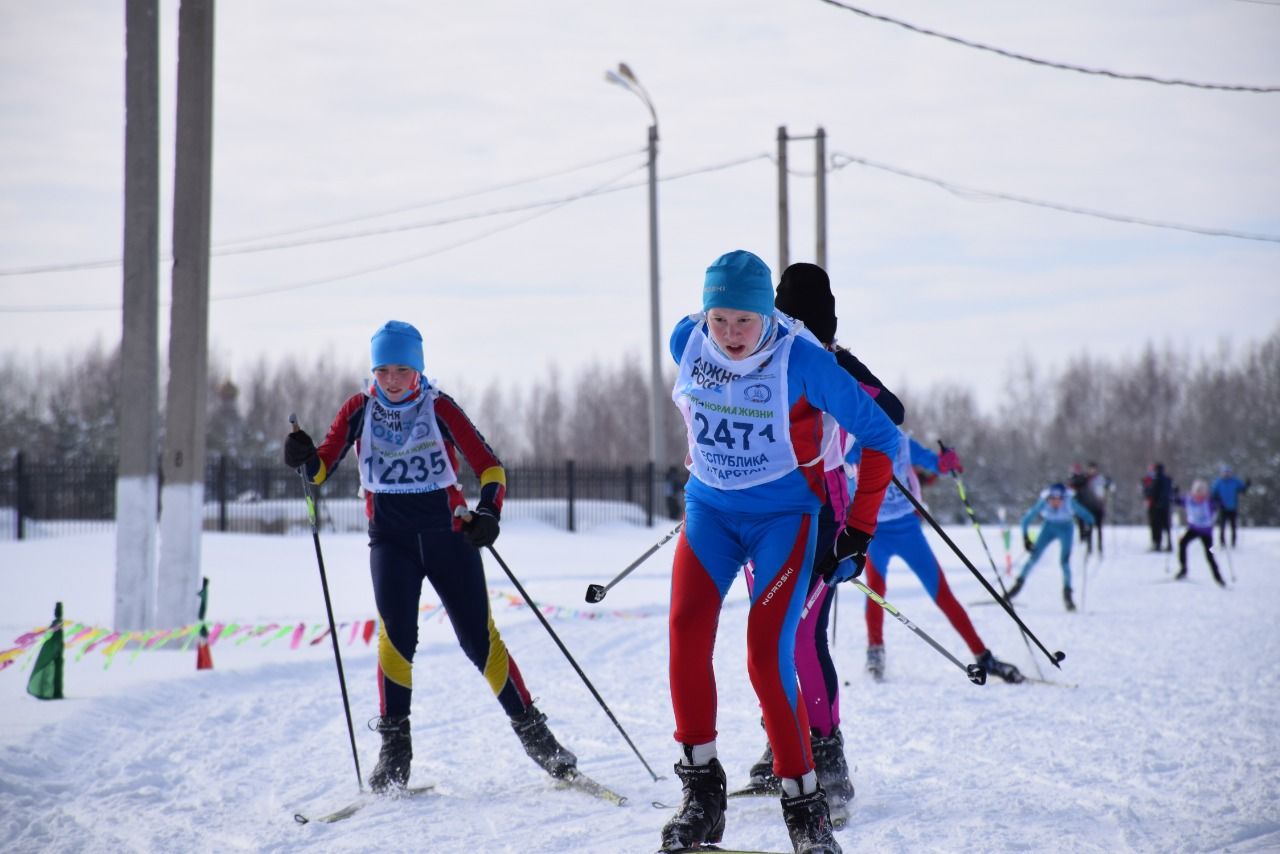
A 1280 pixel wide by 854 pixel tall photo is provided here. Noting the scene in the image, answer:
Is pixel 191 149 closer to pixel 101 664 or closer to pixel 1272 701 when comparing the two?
pixel 101 664

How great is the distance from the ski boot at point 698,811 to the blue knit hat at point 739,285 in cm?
155

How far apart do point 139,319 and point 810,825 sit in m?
7.33

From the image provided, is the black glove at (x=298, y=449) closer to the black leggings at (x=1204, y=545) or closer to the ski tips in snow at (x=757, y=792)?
the ski tips in snow at (x=757, y=792)

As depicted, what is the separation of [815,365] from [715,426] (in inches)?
15.7

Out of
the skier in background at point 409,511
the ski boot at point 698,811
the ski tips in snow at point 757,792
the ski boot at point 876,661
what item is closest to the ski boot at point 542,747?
the skier in background at point 409,511

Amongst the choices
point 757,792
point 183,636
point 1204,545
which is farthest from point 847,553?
point 1204,545

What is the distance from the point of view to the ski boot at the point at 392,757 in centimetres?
502

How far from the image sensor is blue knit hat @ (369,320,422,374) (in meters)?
5.13

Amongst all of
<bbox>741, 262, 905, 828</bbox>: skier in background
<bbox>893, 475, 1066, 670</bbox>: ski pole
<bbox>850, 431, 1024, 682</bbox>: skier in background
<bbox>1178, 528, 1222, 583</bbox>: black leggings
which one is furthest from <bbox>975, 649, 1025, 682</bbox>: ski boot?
<bbox>1178, 528, 1222, 583</bbox>: black leggings

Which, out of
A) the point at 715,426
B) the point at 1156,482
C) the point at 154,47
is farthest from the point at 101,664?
the point at 1156,482

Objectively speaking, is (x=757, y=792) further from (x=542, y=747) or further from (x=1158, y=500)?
(x=1158, y=500)

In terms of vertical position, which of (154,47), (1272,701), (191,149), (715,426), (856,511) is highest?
(154,47)

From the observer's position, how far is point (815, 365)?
390 cm

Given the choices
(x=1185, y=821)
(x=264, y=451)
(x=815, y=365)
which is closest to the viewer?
(x=815, y=365)
